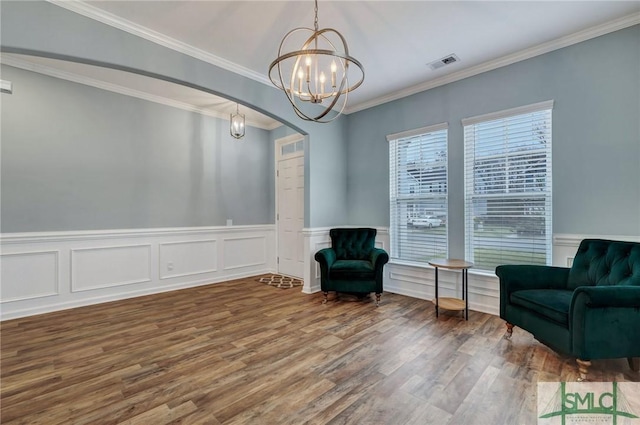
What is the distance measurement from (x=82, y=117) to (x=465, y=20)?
15.5 ft

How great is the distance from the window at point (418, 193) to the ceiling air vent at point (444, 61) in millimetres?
734

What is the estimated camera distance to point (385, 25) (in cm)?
273

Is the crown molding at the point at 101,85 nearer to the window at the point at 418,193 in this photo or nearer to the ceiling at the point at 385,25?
the ceiling at the point at 385,25

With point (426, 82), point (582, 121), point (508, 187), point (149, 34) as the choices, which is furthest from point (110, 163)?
point (582, 121)

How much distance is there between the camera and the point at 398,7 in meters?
2.49

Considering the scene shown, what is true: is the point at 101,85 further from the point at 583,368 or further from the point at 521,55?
the point at 583,368

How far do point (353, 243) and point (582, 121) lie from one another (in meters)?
2.96

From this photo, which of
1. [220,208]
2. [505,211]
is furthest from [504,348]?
[220,208]

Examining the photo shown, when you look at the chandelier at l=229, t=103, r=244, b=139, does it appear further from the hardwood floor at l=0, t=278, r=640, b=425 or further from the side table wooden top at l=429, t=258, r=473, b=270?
the side table wooden top at l=429, t=258, r=473, b=270

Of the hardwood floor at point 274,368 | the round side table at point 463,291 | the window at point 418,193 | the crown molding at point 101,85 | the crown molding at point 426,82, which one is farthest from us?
the window at point 418,193

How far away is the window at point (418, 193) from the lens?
3910 millimetres

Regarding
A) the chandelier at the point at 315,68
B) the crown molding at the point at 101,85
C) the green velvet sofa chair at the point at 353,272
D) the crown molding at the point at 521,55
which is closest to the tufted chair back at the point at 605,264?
the green velvet sofa chair at the point at 353,272

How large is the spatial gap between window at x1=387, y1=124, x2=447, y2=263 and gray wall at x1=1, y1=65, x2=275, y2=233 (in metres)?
→ 2.80

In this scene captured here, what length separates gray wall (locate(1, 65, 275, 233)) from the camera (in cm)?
341
